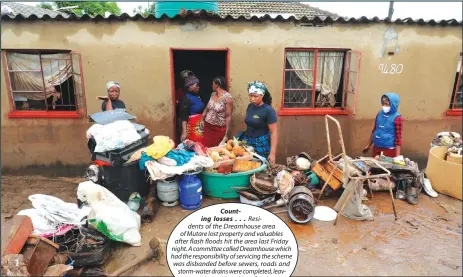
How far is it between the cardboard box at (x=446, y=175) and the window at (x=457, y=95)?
228 cm

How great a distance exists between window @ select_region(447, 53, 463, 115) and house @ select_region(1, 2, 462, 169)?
0.08ft

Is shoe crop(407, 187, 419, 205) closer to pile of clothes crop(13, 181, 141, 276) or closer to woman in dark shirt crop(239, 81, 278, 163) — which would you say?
woman in dark shirt crop(239, 81, 278, 163)

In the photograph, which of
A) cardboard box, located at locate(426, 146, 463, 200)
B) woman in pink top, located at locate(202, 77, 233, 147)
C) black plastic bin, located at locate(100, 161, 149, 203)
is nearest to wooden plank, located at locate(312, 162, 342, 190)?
cardboard box, located at locate(426, 146, 463, 200)

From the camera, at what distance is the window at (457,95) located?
20.9 feet

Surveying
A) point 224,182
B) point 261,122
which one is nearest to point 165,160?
point 224,182

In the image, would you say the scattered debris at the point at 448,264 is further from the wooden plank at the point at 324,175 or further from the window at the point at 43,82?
the window at the point at 43,82

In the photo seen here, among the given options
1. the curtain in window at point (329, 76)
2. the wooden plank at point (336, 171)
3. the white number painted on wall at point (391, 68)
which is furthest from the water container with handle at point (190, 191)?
the white number painted on wall at point (391, 68)

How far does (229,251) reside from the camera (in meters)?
2.86

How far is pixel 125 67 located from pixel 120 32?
0.60 m

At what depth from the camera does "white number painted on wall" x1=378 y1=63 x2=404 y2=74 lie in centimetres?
616

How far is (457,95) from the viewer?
6566 millimetres

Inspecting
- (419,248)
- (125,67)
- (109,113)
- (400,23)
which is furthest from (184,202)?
(400,23)

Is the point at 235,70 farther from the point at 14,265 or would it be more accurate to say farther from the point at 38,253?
the point at 14,265

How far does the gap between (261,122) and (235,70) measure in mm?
1481
